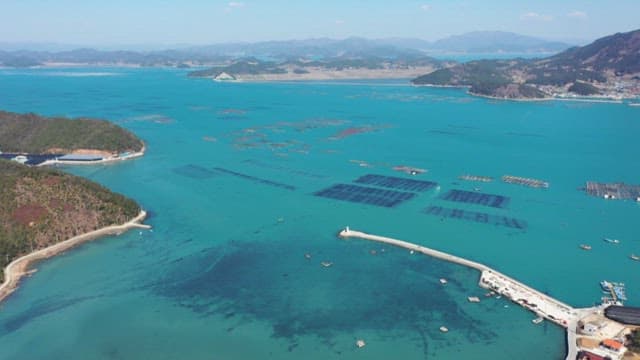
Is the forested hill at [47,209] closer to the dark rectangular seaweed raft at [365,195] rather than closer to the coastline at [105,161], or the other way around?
the coastline at [105,161]

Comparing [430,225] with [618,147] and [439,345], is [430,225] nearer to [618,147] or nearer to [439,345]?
[439,345]

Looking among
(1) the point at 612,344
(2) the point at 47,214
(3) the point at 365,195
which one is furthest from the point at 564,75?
(2) the point at 47,214

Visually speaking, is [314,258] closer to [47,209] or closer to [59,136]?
[47,209]

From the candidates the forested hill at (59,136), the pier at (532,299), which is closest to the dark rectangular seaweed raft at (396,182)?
the pier at (532,299)

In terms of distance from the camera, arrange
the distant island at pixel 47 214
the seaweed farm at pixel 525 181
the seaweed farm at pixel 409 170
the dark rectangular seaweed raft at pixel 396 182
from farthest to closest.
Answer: the seaweed farm at pixel 409 170 < the seaweed farm at pixel 525 181 < the dark rectangular seaweed raft at pixel 396 182 < the distant island at pixel 47 214

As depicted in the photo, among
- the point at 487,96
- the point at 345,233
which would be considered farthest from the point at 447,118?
the point at 345,233

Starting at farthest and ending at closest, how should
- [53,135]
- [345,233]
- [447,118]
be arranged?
[447,118] → [53,135] → [345,233]

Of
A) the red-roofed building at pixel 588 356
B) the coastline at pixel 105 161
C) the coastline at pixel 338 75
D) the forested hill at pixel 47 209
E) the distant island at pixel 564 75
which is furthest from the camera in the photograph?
the coastline at pixel 338 75
